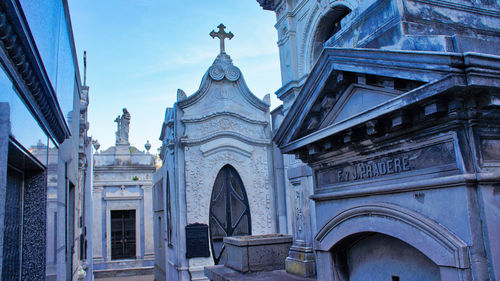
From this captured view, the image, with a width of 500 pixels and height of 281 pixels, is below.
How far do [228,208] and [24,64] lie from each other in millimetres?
9424

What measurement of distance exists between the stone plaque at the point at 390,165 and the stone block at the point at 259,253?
2.92m

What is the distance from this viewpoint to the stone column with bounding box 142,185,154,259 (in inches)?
733

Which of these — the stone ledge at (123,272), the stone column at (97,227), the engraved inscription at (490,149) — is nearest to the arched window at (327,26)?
the engraved inscription at (490,149)

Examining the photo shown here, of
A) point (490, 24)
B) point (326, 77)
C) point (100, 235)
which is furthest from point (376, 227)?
point (100, 235)

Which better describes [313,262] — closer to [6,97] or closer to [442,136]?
[442,136]

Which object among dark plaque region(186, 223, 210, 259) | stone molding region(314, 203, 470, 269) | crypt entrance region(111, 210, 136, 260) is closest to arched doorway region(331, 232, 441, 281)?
stone molding region(314, 203, 470, 269)

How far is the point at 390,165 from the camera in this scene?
385cm

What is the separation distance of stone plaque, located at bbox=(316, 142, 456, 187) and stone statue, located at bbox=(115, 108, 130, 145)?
16.5 meters

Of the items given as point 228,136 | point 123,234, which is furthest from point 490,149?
point 123,234

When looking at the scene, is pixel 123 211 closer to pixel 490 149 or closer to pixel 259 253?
pixel 259 253

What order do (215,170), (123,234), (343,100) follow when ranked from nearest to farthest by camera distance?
(343,100)
(215,170)
(123,234)

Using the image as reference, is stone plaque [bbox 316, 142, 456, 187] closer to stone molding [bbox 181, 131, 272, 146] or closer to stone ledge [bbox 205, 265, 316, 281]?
stone ledge [bbox 205, 265, 316, 281]

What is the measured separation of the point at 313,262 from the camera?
678 centimetres

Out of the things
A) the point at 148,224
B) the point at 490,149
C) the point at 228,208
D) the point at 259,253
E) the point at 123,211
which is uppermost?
the point at 490,149
